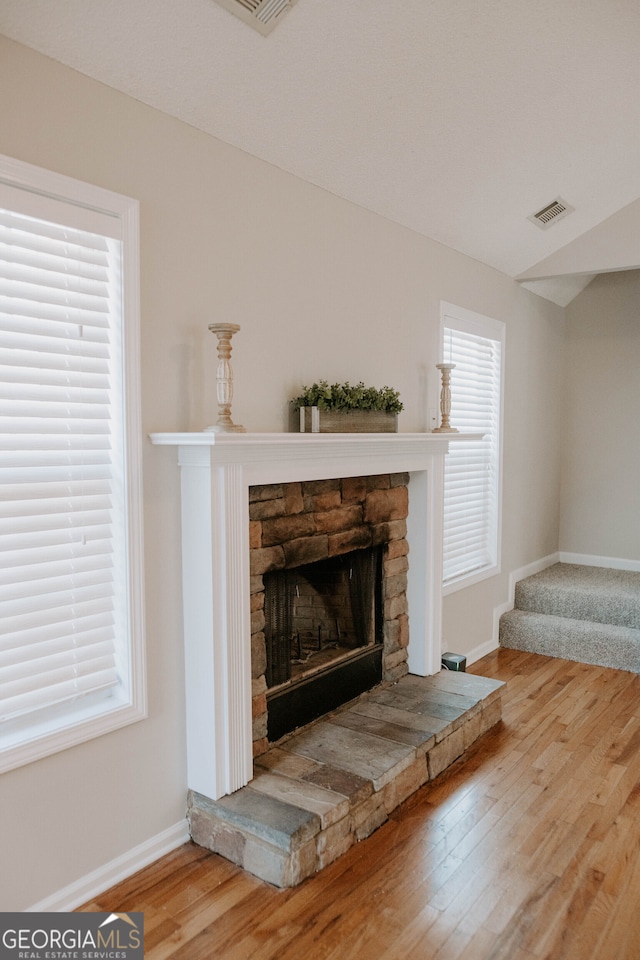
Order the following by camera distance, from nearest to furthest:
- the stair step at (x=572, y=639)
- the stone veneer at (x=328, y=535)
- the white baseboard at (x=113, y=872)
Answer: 1. the white baseboard at (x=113, y=872)
2. the stone veneer at (x=328, y=535)
3. the stair step at (x=572, y=639)

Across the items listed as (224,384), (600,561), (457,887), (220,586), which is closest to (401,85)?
(224,384)

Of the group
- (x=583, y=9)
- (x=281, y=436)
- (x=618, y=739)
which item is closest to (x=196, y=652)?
(x=281, y=436)

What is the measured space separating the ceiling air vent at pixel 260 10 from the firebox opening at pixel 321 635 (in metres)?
1.95

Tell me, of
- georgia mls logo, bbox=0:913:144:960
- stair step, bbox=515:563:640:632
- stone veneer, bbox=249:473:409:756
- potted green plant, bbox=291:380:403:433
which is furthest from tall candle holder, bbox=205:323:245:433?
stair step, bbox=515:563:640:632

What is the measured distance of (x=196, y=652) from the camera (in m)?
2.52

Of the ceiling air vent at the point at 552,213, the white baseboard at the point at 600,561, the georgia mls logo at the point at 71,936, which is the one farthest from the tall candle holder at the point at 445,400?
the white baseboard at the point at 600,561

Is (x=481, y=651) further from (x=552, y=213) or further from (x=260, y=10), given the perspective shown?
(x=260, y=10)

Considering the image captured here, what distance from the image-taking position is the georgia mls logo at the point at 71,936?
2002mm

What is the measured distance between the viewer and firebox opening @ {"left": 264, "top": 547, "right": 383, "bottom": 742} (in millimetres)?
2959

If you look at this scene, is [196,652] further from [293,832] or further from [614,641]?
[614,641]

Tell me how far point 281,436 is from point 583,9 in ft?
6.23

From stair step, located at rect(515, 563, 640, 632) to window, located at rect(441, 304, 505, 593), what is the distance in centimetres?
46

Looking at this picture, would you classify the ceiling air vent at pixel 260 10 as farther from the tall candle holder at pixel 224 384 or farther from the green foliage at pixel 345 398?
the green foliage at pixel 345 398

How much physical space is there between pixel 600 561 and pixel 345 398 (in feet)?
12.1
